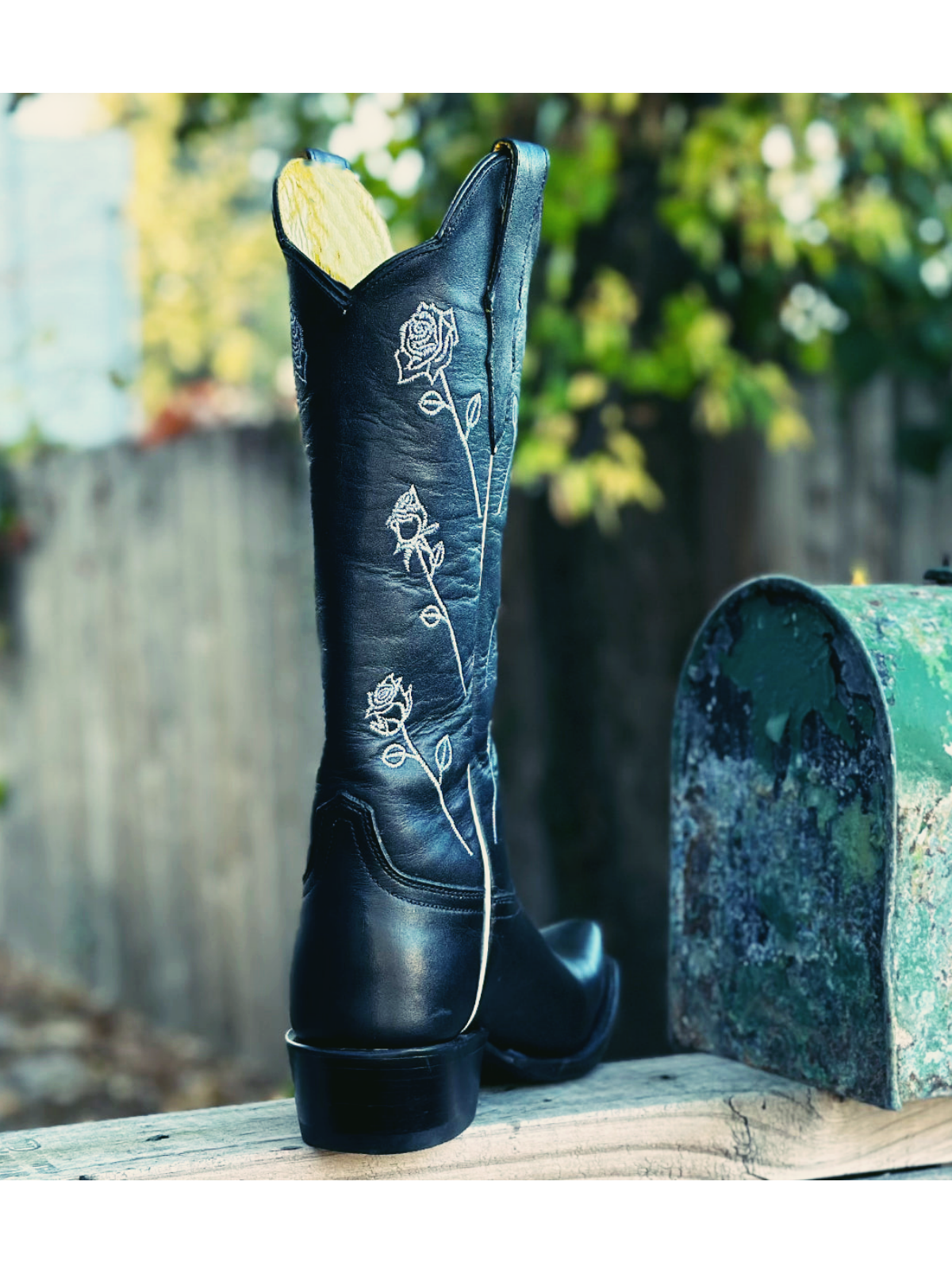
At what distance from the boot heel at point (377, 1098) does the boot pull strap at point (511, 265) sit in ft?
1.69

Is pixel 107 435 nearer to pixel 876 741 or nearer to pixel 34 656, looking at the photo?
pixel 34 656

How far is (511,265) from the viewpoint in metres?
1.16

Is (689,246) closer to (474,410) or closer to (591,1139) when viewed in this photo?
(474,410)

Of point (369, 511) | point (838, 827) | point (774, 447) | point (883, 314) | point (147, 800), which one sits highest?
point (883, 314)

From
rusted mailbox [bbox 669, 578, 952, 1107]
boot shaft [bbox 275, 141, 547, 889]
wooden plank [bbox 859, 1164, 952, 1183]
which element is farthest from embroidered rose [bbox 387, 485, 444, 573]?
wooden plank [bbox 859, 1164, 952, 1183]

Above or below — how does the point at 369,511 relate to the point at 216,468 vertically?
below

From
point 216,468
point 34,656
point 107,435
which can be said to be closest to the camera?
point 216,468

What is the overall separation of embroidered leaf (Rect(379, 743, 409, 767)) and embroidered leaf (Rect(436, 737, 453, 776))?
3 cm

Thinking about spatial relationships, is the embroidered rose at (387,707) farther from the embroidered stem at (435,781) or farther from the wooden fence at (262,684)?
the wooden fence at (262,684)

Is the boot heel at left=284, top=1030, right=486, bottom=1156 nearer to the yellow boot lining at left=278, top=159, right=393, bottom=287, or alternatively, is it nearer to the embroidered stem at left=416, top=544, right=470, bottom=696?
the embroidered stem at left=416, top=544, right=470, bottom=696

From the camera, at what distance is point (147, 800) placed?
4344mm

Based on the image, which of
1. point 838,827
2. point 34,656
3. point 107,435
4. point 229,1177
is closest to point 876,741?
point 838,827

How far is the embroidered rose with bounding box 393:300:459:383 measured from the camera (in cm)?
111

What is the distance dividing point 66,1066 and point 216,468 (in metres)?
1.78
